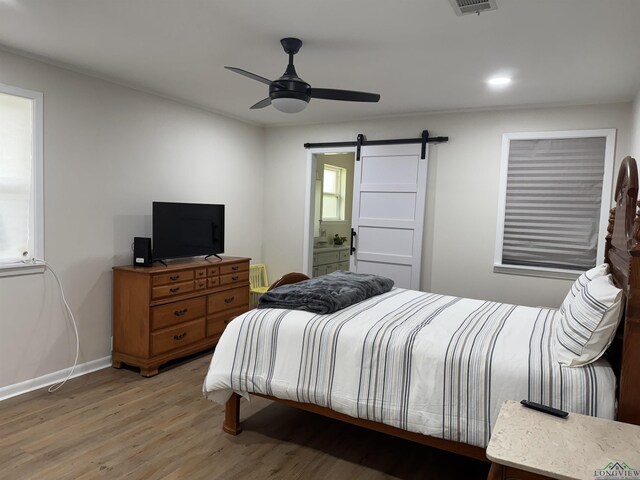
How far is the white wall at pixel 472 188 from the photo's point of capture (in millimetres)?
4086

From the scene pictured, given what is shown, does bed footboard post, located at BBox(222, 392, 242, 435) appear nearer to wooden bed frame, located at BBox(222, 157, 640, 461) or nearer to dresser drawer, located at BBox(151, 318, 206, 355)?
wooden bed frame, located at BBox(222, 157, 640, 461)

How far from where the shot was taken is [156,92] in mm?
4148

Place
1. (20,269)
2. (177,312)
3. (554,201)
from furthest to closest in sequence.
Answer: (554,201) < (177,312) < (20,269)

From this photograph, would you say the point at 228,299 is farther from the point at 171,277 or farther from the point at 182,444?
the point at 182,444

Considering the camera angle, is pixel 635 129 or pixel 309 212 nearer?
pixel 635 129

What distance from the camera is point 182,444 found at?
8.59ft

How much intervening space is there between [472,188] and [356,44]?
2272mm

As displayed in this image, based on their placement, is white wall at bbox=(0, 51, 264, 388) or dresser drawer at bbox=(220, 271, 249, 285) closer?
white wall at bbox=(0, 51, 264, 388)

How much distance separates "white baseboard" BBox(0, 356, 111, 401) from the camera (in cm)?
319

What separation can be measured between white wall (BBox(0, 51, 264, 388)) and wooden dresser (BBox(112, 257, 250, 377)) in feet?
0.74

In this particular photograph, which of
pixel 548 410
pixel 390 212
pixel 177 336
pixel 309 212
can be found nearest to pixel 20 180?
pixel 177 336

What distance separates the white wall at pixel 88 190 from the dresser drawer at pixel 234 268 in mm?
818

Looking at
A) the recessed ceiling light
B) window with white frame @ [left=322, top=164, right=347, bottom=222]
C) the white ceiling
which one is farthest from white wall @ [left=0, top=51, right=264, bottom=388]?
the recessed ceiling light

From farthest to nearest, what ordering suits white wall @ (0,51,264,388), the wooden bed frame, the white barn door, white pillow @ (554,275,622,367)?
the white barn door < white wall @ (0,51,264,388) < white pillow @ (554,275,622,367) < the wooden bed frame
